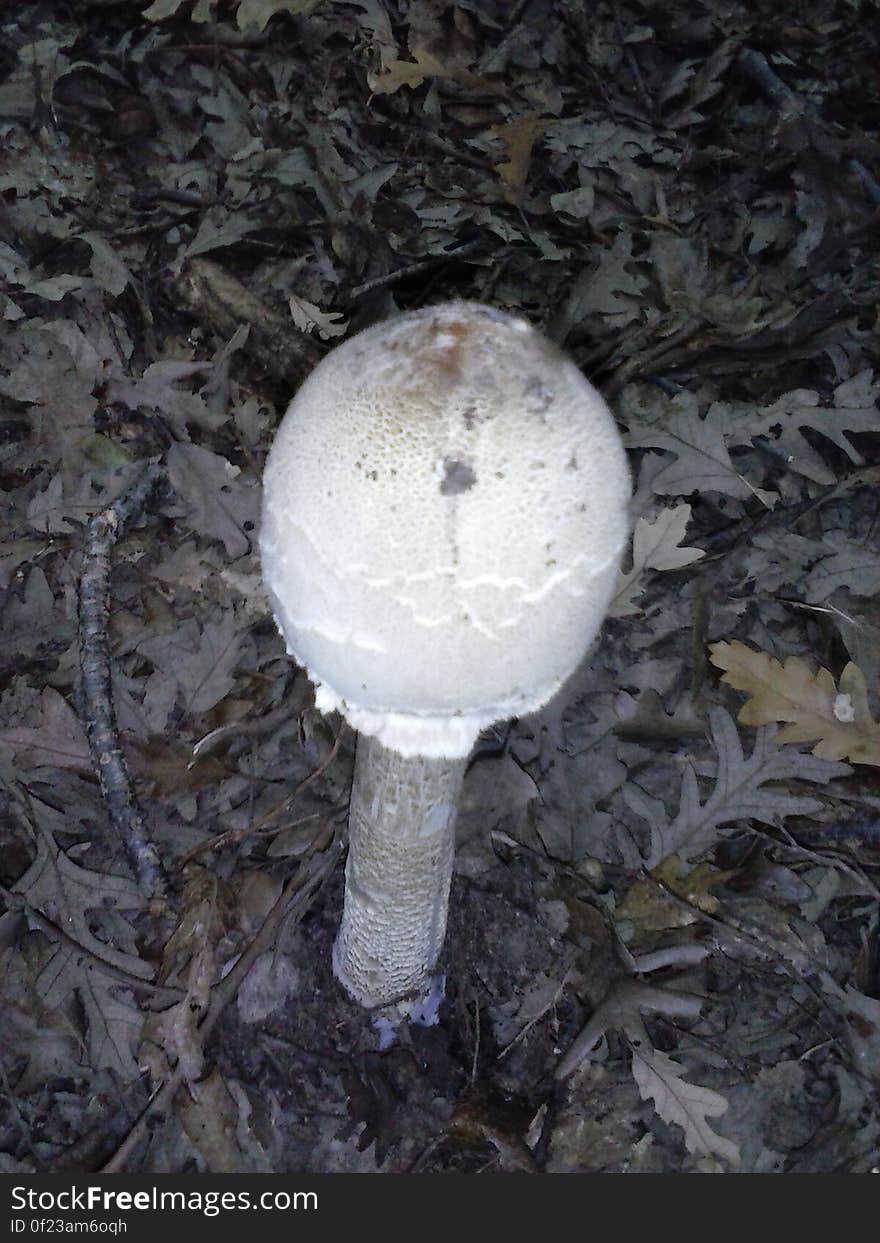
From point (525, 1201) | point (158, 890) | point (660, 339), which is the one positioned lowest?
point (525, 1201)

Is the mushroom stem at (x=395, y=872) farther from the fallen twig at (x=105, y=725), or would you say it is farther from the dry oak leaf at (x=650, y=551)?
the dry oak leaf at (x=650, y=551)

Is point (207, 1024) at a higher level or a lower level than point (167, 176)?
lower

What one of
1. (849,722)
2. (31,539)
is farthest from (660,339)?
(31,539)

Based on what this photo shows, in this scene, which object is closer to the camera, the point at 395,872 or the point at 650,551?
the point at 395,872

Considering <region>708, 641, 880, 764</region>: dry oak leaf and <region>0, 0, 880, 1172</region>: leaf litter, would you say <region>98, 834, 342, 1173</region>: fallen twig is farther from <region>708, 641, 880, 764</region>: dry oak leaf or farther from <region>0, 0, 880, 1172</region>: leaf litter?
<region>708, 641, 880, 764</region>: dry oak leaf

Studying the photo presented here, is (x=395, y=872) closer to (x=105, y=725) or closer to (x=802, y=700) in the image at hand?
(x=105, y=725)

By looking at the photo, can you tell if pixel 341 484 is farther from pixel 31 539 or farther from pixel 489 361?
pixel 31 539

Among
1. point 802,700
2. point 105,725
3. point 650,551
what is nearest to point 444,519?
point 650,551
